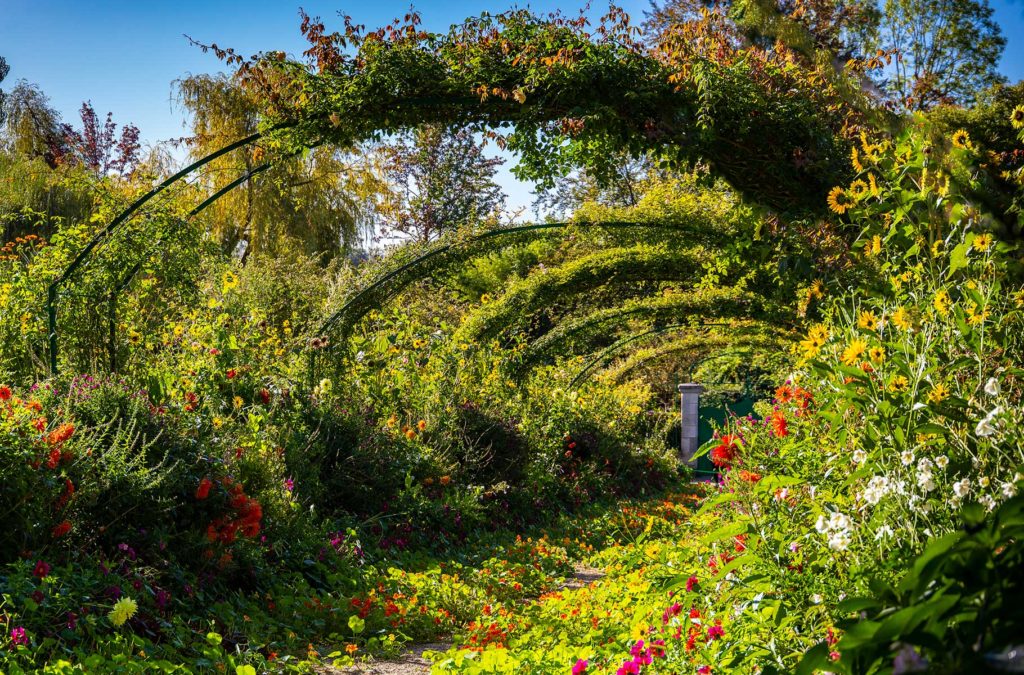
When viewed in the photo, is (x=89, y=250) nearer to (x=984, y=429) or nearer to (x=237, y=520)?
(x=237, y=520)

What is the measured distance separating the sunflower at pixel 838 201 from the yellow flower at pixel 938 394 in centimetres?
180

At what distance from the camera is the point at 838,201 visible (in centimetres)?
413

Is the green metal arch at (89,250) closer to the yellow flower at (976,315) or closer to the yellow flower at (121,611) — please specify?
the yellow flower at (121,611)

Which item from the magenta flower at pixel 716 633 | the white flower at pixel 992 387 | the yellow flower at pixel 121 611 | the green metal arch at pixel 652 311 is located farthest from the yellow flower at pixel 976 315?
the green metal arch at pixel 652 311

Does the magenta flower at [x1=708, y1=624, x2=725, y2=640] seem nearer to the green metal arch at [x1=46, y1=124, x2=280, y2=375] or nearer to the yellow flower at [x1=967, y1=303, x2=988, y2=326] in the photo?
the yellow flower at [x1=967, y1=303, x2=988, y2=326]

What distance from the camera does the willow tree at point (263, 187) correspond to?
15750mm

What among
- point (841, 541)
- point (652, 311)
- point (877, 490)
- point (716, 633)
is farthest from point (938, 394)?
point (652, 311)

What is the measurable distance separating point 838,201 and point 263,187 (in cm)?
1369

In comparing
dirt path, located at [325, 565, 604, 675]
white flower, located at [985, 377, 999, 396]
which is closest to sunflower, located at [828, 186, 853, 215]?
white flower, located at [985, 377, 999, 396]

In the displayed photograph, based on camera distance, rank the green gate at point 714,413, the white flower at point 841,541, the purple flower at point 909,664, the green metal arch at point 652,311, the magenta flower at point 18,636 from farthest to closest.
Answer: the green gate at point 714,413 → the green metal arch at point 652,311 → the magenta flower at point 18,636 → the white flower at point 841,541 → the purple flower at point 909,664

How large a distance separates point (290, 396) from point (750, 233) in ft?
11.3

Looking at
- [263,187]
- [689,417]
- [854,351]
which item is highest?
[263,187]

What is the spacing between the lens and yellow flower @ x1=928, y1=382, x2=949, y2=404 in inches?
83.3

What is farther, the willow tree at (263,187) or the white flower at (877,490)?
the willow tree at (263,187)
